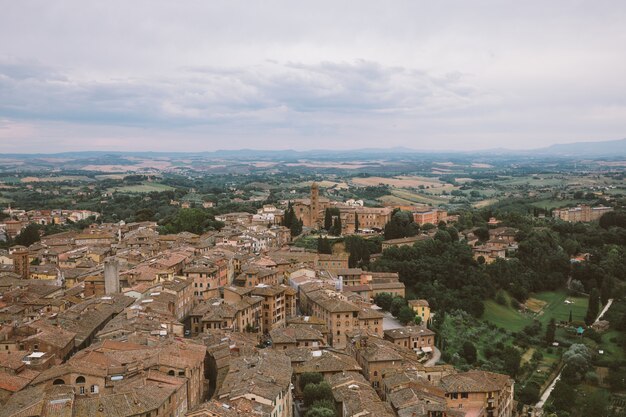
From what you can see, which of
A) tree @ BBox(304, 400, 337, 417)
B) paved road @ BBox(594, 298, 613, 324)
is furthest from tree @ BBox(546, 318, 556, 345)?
tree @ BBox(304, 400, 337, 417)

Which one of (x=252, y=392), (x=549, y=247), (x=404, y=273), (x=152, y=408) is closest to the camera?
(x=152, y=408)

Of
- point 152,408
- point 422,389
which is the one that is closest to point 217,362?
point 152,408

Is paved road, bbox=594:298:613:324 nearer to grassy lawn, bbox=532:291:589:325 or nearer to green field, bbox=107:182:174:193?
grassy lawn, bbox=532:291:589:325

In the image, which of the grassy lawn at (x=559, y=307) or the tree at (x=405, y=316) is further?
the grassy lawn at (x=559, y=307)

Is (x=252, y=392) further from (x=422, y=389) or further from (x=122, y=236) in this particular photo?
(x=122, y=236)

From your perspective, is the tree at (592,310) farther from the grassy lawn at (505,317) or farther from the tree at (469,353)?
the tree at (469,353)

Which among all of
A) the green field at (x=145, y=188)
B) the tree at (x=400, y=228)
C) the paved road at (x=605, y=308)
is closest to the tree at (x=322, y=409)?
the paved road at (x=605, y=308)
